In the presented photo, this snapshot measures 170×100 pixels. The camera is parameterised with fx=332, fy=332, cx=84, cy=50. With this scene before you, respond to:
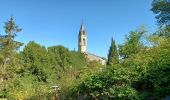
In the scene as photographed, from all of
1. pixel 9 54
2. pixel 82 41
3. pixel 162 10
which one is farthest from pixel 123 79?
pixel 82 41

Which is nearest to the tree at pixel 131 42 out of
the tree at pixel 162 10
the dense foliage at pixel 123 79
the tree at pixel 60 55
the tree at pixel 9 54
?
the dense foliage at pixel 123 79

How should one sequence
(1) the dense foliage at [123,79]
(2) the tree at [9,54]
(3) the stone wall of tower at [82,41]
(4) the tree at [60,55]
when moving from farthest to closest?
Result: (3) the stone wall of tower at [82,41], (4) the tree at [60,55], (2) the tree at [9,54], (1) the dense foliage at [123,79]

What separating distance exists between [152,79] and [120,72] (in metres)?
1.08

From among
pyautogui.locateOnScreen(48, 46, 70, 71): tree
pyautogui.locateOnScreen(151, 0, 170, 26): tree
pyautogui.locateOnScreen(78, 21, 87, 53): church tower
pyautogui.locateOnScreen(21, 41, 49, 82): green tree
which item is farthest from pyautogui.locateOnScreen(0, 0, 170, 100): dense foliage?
pyautogui.locateOnScreen(78, 21, 87, 53): church tower

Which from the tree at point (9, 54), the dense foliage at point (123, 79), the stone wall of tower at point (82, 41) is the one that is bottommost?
the dense foliage at point (123, 79)

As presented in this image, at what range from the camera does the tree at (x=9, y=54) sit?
43469mm

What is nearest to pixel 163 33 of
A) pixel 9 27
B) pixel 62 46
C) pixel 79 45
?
pixel 9 27

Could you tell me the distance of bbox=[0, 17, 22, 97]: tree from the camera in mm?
43469

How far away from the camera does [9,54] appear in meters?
44.3

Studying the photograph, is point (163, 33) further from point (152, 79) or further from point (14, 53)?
point (152, 79)

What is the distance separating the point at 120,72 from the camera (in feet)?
32.7

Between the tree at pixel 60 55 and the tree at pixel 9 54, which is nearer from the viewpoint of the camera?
the tree at pixel 9 54

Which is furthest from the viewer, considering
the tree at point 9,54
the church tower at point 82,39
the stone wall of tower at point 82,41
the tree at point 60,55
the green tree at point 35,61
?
the stone wall of tower at point 82,41

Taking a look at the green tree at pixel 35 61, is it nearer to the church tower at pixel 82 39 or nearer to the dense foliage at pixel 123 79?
the dense foliage at pixel 123 79
